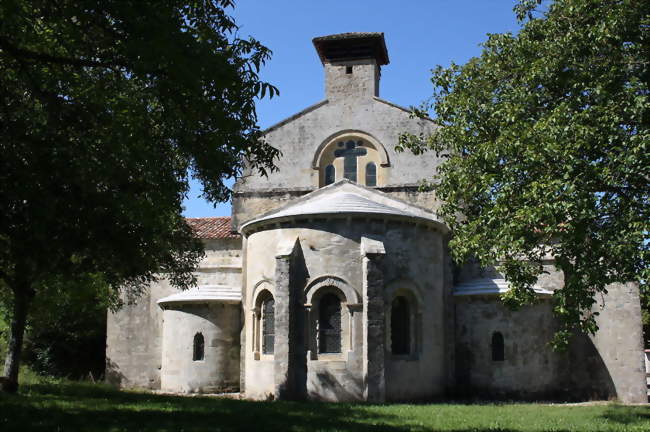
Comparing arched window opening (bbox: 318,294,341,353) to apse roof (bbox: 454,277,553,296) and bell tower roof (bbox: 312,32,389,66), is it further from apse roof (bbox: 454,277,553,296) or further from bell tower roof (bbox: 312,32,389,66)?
bell tower roof (bbox: 312,32,389,66)

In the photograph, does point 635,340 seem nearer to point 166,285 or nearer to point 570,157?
point 570,157

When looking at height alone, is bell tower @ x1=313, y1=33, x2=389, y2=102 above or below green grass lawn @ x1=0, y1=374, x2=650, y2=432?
above

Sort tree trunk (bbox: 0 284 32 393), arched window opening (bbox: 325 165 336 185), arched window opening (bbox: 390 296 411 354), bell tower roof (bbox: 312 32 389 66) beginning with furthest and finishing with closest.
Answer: bell tower roof (bbox: 312 32 389 66) < arched window opening (bbox: 325 165 336 185) < arched window opening (bbox: 390 296 411 354) < tree trunk (bbox: 0 284 32 393)

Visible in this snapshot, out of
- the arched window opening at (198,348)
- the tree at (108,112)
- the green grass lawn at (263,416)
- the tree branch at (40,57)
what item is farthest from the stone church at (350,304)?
the tree branch at (40,57)

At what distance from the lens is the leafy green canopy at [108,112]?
31.1 feet

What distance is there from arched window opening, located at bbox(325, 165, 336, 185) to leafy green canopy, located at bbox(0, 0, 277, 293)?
43.5ft

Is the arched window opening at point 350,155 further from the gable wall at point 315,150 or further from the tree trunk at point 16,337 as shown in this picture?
the tree trunk at point 16,337

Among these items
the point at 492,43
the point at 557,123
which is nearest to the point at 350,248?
the point at 492,43

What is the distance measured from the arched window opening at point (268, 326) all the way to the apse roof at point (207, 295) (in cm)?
233

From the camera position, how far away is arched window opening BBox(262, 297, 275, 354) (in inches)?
795

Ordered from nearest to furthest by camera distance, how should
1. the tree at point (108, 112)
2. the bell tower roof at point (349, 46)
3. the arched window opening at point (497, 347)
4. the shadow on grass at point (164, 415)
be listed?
the tree at point (108, 112), the shadow on grass at point (164, 415), the arched window opening at point (497, 347), the bell tower roof at point (349, 46)

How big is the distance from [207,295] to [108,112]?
12.4 metres

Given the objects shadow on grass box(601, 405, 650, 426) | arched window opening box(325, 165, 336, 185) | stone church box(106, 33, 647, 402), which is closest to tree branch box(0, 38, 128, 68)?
stone church box(106, 33, 647, 402)

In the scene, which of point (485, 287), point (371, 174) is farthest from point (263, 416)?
point (371, 174)
